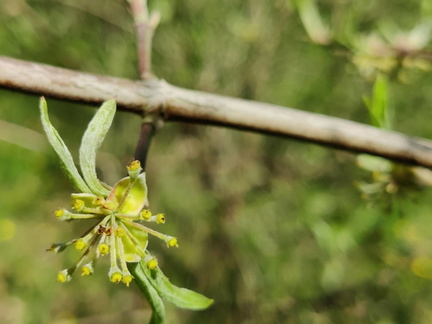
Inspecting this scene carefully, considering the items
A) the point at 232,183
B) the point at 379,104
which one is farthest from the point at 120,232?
the point at 232,183

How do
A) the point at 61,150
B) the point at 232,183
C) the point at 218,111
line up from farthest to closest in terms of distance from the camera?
the point at 232,183 < the point at 218,111 < the point at 61,150

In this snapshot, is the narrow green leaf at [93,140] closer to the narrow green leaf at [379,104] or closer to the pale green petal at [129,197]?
the pale green petal at [129,197]

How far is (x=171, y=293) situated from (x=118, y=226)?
9cm

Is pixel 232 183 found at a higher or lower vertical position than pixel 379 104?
higher

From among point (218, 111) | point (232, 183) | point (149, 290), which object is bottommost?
point (149, 290)

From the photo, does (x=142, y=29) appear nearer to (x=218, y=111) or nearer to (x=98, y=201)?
(x=218, y=111)

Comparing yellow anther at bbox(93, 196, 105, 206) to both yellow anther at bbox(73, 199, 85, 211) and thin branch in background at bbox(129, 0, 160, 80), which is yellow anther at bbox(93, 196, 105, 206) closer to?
yellow anther at bbox(73, 199, 85, 211)

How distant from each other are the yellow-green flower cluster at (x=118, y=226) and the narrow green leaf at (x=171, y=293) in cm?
1

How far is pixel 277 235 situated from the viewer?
1954 mm

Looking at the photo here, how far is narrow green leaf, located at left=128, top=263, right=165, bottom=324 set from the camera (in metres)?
0.47

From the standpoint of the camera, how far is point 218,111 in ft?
2.04

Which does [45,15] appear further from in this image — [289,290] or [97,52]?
[289,290]

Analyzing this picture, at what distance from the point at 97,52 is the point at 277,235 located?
3.31 ft

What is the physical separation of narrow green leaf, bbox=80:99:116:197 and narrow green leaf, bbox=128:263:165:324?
0.09 m
